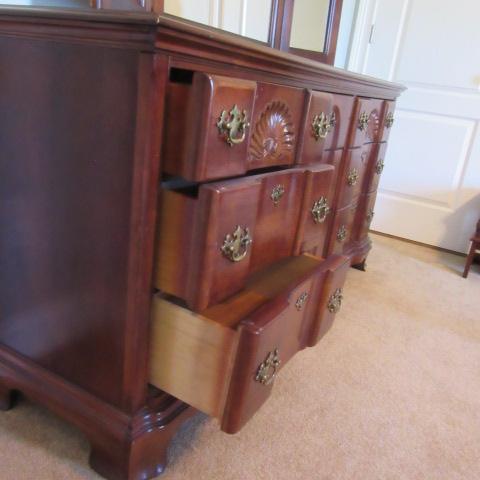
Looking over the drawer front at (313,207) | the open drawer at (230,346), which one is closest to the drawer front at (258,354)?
the open drawer at (230,346)

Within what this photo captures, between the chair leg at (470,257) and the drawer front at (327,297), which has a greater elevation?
the drawer front at (327,297)

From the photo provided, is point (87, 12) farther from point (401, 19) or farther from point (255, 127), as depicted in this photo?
point (401, 19)

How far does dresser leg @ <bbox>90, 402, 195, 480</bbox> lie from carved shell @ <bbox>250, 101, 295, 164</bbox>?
1.63ft

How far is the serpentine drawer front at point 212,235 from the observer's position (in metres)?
0.61

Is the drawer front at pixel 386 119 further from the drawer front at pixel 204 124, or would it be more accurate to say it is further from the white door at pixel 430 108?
the drawer front at pixel 204 124

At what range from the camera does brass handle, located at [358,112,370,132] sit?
1342 mm

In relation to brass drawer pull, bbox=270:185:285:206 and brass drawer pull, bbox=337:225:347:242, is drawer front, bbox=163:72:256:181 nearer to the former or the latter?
brass drawer pull, bbox=270:185:285:206

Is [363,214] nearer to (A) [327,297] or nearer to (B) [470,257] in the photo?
(B) [470,257]

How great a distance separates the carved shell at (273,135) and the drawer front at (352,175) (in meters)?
0.58

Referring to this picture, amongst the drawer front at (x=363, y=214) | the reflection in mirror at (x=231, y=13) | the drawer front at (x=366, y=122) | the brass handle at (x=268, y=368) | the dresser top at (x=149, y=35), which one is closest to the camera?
the dresser top at (x=149, y=35)

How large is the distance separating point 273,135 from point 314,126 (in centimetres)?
15

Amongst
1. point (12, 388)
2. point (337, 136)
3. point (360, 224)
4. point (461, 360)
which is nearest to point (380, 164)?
point (360, 224)

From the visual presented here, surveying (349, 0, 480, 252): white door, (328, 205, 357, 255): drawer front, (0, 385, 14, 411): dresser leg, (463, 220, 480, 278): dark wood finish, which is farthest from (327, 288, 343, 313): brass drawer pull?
(349, 0, 480, 252): white door

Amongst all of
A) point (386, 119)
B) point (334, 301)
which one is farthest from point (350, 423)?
point (386, 119)
